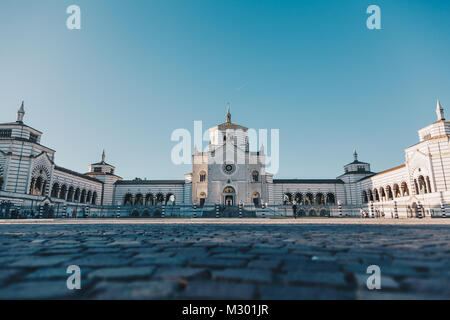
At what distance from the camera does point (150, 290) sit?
5.38 feet

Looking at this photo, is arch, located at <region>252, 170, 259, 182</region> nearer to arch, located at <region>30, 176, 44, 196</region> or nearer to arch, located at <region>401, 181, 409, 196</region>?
arch, located at <region>401, 181, 409, 196</region>

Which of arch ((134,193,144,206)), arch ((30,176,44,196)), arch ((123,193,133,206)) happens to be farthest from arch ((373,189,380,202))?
arch ((30,176,44,196))

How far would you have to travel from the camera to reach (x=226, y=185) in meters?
38.3

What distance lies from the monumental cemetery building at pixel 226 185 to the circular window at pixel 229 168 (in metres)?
0.15

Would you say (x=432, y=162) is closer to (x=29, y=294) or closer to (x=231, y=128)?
(x=231, y=128)

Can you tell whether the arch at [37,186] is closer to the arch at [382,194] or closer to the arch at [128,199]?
the arch at [128,199]

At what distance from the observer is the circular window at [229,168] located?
38.9m

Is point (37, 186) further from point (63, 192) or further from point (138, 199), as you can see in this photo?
point (138, 199)

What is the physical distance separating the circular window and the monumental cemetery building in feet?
0.50

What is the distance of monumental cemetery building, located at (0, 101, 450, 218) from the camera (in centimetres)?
2788

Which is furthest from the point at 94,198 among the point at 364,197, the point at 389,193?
the point at 389,193

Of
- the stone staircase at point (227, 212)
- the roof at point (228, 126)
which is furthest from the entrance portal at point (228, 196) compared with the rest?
the roof at point (228, 126)
